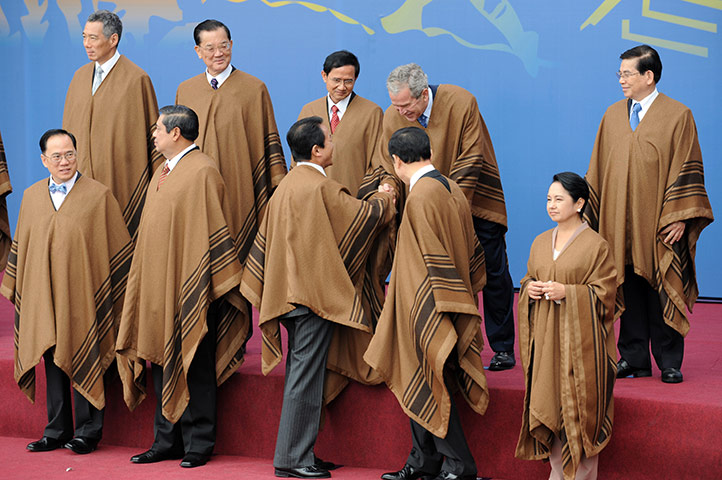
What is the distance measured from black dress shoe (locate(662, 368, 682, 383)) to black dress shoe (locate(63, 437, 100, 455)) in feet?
7.87

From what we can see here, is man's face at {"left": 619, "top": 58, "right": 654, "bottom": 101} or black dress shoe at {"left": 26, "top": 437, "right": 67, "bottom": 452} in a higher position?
man's face at {"left": 619, "top": 58, "right": 654, "bottom": 101}

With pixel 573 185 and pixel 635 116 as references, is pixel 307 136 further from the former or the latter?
pixel 635 116

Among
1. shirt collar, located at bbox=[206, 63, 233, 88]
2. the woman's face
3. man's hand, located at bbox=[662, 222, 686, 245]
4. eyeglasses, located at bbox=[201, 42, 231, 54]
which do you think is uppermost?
eyeglasses, located at bbox=[201, 42, 231, 54]

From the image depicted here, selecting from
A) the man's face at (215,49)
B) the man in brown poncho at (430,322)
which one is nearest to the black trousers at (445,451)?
the man in brown poncho at (430,322)

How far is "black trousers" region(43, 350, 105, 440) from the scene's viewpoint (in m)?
4.24

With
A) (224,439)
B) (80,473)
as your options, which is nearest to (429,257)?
A: (224,439)

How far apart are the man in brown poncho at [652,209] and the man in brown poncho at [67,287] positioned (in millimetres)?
2101

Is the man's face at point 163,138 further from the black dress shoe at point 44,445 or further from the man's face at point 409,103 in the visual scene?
the black dress shoe at point 44,445

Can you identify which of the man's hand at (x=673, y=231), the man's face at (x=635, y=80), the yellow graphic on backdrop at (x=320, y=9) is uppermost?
the yellow graphic on backdrop at (x=320, y=9)

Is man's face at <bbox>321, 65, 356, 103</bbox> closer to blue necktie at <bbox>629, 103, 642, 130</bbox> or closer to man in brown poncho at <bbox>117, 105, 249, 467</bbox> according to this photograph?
man in brown poncho at <bbox>117, 105, 249, 467</bbox>

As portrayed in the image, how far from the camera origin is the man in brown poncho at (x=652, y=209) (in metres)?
3.96

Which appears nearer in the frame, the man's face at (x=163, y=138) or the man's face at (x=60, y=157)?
the man's face at (x=163, y=138)

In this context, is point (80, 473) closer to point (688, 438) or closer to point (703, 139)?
point (688, 438)

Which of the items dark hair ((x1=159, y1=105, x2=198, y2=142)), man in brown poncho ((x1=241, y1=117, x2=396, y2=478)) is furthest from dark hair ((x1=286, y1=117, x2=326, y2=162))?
dark hair ((x1=159, y1=105, x2=198, y2=142))
